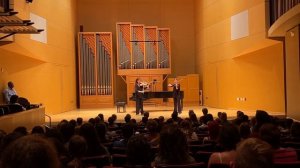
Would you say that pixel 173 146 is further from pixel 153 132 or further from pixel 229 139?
pixel 153 132

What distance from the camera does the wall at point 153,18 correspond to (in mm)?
20625

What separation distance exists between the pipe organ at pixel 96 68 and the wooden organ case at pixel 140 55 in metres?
0.57

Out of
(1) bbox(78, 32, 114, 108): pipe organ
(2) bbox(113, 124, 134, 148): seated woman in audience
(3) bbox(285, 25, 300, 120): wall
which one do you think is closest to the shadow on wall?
(1) bbox(78, 32, 114, 108): pipe organ

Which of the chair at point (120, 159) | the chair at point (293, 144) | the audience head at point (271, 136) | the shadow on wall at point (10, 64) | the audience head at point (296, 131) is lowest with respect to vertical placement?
the chair at point (120, 159)

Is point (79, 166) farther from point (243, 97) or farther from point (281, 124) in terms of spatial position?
point (243, 97)

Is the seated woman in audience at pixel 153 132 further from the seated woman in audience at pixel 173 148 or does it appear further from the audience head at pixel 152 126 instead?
A: the seated woman in audience at pixel 173 148

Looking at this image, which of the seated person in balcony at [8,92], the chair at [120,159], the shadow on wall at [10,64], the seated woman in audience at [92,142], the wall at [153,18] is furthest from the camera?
the wall at [153,18]

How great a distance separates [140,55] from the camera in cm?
1958

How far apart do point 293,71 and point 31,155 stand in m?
11.2

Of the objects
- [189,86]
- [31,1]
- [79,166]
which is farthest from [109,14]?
[79,166]

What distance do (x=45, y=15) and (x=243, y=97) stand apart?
8.22 metres

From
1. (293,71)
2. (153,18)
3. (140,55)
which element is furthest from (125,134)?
(153,18)

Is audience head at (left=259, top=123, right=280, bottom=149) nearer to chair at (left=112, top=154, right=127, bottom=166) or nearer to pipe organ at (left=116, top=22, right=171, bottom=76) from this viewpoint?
chair at (left=112, top=154, right=127, bottom=166)

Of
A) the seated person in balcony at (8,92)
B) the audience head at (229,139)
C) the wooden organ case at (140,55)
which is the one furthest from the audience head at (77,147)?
the wooden organ case at (140,55)
